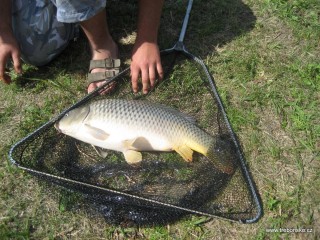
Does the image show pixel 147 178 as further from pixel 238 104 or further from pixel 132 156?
pixel 238 104

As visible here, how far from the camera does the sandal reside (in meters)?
2.48

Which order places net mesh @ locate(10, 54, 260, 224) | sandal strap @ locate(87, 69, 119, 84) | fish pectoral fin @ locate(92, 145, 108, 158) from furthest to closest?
sandal strap @ locate(87, 69, 119, 84) < fish pectoral fin @ locate(92, 145, 108, 158) < net mesh @ locate(10, 54, 260, 224)

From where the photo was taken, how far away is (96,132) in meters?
2.04

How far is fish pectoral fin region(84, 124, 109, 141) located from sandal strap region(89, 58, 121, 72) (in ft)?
1.97

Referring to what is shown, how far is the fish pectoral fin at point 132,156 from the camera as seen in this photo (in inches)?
80.1

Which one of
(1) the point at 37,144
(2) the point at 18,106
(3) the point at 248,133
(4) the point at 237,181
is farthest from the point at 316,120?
(2) the point at 18,106

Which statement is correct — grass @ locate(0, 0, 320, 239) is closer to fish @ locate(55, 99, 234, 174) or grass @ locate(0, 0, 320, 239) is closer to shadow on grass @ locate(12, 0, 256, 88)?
shadow on grass @ locate(12, 0, 256, 88)

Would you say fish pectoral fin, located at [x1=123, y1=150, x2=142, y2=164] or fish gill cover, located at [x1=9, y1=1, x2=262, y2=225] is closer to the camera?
fish gill cover, located at [x1=9, y1=1, x2=262, y2=225]

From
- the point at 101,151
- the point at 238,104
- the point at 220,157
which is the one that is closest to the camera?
the point at 220,157

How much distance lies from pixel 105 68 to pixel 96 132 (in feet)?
2.04

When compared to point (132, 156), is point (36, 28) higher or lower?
higher

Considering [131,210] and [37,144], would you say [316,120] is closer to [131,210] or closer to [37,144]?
[131,210]

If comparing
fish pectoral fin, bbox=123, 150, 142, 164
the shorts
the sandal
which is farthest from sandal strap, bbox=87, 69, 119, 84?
fish pectoral fin, bbox=123, 150, 142, 164

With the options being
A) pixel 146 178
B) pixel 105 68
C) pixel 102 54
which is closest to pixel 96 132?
pixel 146 178
